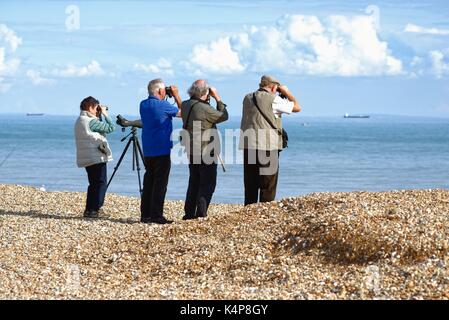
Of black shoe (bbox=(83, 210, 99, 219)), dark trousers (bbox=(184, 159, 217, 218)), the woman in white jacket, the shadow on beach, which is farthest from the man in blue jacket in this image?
black shoe (bbox=(83, 210, 99, 219))

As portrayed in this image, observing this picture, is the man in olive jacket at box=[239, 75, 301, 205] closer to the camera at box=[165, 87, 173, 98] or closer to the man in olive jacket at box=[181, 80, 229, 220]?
the man in olive jacket at box=[181, 80, 229, 220]

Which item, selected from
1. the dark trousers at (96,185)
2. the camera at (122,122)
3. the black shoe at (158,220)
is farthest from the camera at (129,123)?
the black shoe at (158,220)

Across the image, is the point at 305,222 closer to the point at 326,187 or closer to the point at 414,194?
the point at 414,194

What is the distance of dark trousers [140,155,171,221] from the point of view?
12203 millimetres

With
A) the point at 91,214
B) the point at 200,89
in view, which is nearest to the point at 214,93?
the point at 200,89

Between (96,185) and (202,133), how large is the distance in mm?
2071

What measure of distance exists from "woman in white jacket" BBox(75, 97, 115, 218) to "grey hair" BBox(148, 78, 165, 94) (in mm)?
1046

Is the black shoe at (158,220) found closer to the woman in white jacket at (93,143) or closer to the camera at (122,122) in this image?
the woman in white jacket at (93,143)

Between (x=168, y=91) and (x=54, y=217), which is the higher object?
(x=168, y=91)

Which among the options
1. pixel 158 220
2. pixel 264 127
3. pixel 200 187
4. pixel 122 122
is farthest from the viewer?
pixel 122 122

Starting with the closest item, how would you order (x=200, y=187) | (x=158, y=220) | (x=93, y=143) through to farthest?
(x=200, y=187) → (x=158, y=220) → (x=93, y=143)

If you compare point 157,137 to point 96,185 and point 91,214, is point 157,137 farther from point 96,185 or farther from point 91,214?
point 91,214

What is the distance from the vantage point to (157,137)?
12094 millimetres
